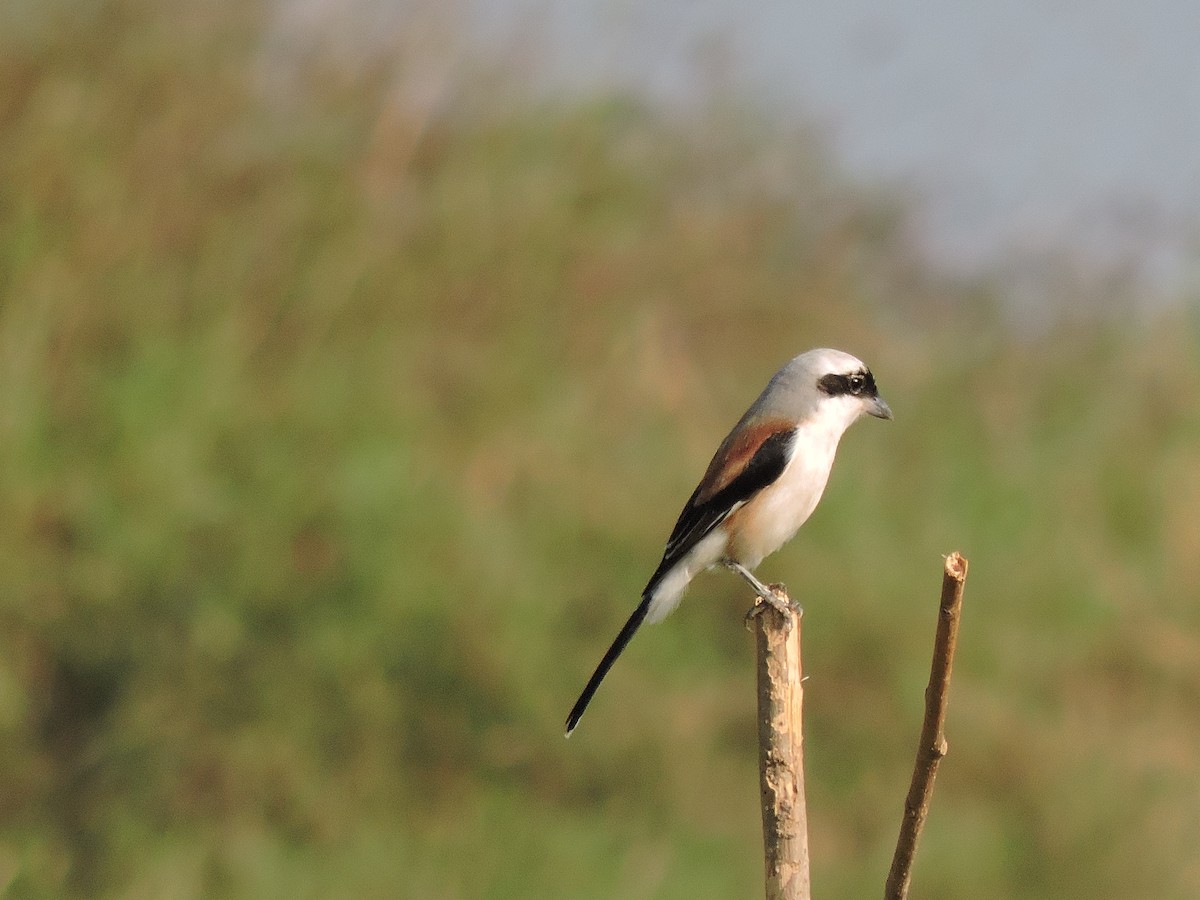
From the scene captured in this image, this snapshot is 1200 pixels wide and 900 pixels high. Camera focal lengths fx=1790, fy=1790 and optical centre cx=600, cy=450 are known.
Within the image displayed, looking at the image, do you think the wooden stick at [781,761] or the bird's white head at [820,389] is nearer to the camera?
the wooden stick at [781,761]

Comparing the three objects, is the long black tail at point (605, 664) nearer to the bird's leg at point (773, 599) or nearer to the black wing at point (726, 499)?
the black wing at point (726, 499)

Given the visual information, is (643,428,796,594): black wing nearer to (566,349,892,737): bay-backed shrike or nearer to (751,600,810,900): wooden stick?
(566,349,892,737): bay-backed shrike

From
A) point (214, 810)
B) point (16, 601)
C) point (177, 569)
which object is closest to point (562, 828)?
point (214, 810)

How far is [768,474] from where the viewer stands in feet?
12.6

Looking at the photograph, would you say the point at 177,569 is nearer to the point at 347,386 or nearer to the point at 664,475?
the point at 347,386

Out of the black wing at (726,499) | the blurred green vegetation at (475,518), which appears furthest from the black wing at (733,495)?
the blurred green vegetation at (475,518)

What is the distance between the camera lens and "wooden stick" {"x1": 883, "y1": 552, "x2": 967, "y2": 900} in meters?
2.05

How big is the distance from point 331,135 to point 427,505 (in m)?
1.63

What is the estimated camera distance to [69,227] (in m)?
6.34

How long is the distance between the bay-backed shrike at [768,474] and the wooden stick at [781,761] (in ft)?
3.36

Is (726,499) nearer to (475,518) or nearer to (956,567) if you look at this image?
(956,567)

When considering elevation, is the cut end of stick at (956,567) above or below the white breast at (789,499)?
above

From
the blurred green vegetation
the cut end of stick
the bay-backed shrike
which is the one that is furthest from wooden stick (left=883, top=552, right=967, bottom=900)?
the blurred green vegetation

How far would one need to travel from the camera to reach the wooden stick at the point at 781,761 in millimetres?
2221
